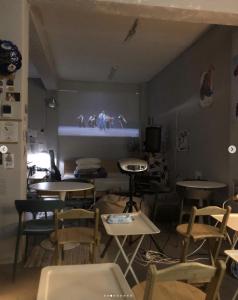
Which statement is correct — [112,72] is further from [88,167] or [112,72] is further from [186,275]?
[186,275]

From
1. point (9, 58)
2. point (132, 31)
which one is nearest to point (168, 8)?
point (132, 31)

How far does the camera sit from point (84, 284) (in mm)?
1405

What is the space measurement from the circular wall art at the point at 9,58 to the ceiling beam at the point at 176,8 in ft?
3.13

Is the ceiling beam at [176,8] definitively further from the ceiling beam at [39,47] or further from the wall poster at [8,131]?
the wall poster at [8,131]

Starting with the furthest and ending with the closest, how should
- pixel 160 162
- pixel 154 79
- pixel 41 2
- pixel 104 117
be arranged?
1. pixel 104 117
2. pixel 154 79
3. pixel 160 162
4. pixel 41 2

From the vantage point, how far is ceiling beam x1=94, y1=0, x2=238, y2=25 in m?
3.08

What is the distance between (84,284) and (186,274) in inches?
19.0

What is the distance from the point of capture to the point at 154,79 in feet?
24.3

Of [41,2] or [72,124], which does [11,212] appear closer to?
[41,2]

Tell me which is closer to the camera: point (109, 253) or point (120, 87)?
point (109, 253)

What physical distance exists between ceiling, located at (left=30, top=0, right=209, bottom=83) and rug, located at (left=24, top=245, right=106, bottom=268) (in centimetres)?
265

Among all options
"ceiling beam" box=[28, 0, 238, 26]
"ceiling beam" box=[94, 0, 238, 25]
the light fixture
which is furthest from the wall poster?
the light fixture

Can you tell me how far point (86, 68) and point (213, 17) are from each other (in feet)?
12.4

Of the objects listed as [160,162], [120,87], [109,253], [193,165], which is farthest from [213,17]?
[120,87]
